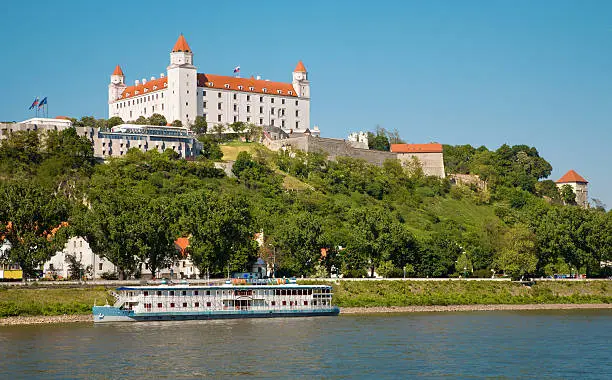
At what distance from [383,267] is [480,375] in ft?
127

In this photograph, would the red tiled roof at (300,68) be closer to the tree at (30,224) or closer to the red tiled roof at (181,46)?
the red tiled roof at (181,46)

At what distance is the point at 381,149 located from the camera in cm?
14938

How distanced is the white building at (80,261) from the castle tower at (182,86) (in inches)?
2042

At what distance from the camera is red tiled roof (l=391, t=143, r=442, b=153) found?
138m

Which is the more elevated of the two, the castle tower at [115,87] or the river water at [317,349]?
the castle tower at [115,87]

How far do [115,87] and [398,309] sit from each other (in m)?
88.7

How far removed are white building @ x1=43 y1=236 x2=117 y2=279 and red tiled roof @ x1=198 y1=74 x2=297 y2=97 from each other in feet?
191

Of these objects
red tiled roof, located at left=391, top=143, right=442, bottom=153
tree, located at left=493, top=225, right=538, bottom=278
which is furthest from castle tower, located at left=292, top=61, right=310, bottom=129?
tree, located at left=493, top=225, right=538, bottom=278

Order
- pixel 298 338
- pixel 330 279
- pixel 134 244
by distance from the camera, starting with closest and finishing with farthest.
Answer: pixel 298 338 < pixel 134 244 < pixel 330 279

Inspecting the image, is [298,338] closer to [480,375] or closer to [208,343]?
[208,343]

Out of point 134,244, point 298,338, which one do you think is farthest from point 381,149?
point 298,338

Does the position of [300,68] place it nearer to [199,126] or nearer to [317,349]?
[199,126]

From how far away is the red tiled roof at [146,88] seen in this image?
449 ft

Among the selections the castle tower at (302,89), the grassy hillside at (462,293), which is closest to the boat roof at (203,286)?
the grassy hillside at (462,293)
